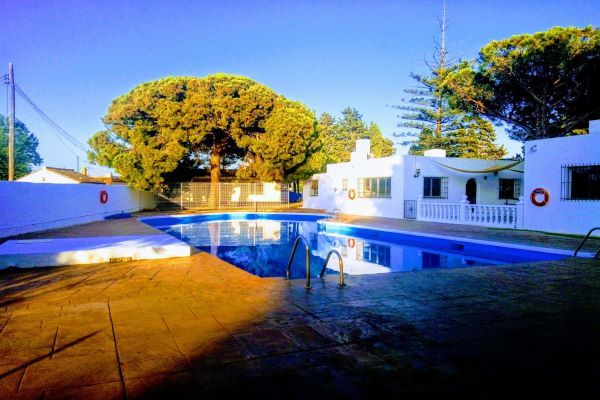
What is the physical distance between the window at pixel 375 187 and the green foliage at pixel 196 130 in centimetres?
446

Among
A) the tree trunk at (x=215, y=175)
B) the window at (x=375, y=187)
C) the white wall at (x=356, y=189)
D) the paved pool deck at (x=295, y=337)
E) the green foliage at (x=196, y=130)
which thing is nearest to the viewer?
the paved pool deck at (x=295, y=337)

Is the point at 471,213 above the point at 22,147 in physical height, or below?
below

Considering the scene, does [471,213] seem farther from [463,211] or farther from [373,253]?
[373,253]

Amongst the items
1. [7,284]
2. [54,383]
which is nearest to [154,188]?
[7,284]

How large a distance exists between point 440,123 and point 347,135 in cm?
2577

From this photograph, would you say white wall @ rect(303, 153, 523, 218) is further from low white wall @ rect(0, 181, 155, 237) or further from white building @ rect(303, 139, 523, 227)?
low white wall @ rect(0, 181, 155, 237)

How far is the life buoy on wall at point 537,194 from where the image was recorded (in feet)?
A: 38.9

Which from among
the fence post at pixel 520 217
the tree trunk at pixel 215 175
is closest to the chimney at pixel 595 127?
the fence post at pixel 520 217

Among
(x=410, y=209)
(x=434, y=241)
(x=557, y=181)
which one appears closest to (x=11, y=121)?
(x=410, y=209)

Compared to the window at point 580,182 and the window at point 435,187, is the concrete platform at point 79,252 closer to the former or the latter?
the window at point 580,182

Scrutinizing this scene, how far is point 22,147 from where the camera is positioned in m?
53.7

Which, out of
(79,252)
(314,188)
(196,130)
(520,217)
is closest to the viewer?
(79,252)

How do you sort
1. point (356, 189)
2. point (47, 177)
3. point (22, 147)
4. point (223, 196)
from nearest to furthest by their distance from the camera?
point (356, 189)
point (223, 196)
point (47, 177)
point (22, 147)

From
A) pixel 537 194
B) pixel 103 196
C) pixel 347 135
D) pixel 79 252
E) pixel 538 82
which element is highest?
pixel 347 135
